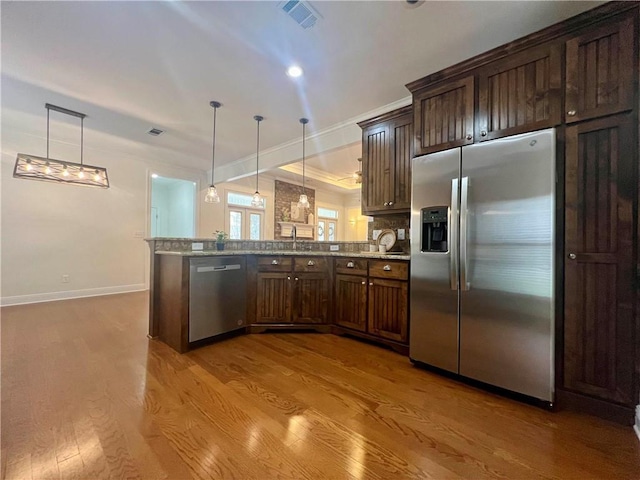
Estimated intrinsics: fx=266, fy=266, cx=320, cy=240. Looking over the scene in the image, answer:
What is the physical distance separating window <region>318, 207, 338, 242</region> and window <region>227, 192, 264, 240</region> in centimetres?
255

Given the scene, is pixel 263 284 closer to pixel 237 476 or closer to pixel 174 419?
pixel 174 419

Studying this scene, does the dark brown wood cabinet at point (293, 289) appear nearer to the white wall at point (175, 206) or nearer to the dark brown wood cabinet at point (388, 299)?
the dark brown wood cabinet at point (388, 299)

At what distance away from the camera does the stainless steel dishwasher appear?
8.59ft

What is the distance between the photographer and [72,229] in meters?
4.71

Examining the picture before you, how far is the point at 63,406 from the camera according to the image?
1.67 metres

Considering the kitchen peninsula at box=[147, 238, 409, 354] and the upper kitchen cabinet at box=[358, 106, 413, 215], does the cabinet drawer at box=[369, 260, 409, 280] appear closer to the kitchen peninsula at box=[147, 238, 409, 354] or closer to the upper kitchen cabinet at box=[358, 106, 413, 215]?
the kitchen peninsula at box=[147, 238, 409, 354]

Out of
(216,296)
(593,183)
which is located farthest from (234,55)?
(593,183)

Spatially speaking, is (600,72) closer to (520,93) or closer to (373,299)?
(520,93)

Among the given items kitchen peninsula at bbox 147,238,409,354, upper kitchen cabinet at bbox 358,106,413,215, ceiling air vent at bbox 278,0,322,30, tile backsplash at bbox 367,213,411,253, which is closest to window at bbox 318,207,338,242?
tile backsplash at bbox 367,213,411,253

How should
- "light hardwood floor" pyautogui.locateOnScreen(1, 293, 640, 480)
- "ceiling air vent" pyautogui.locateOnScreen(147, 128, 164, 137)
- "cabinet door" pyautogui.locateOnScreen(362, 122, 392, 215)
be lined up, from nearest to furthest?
"light hardwood floor" pyautogui.locateOnScreen(1, 293, 640, 480), "cabinet door" pyautogui.locateOnScreen(362, 122, 392, 215), "ceiling air vent" pyautogui.locateOnScreen(147, 128, 164, 137)

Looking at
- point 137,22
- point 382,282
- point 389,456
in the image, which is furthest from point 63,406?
point 137,22

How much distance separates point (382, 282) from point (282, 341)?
1.23m

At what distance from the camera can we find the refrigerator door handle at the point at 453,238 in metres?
1.98

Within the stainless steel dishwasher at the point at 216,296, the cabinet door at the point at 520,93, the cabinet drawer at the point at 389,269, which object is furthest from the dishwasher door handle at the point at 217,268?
the cabinet door at the point at 520,93
